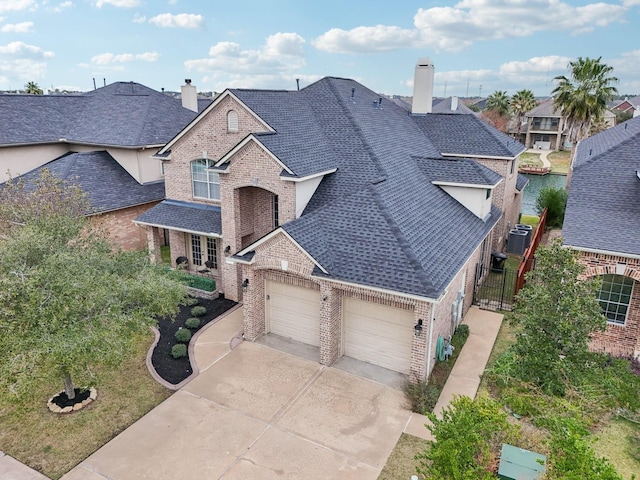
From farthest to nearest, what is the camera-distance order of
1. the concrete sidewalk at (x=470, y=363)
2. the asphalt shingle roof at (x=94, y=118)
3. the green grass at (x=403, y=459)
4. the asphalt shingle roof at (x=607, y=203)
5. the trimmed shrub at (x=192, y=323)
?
the asphalt shingle roof at (x=94, y=118) → the trimmed shrub at (x=192, y=323) → the asphalt shingle roof at (x=607, y=203) → the concrete sidewalk at (x=470, y=363) → the green grass at (x=403, y=459)

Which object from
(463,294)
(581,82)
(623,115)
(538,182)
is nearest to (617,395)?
(463,294)

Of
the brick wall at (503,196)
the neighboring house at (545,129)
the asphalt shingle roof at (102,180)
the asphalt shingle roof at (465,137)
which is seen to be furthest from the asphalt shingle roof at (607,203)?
the neighboring house at (545,129)

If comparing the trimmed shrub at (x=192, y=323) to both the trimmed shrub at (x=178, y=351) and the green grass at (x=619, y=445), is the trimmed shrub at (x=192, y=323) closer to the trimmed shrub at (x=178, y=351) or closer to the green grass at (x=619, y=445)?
the trimmed shrub at (x=178, y=351)

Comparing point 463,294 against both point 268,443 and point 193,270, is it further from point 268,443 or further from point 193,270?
point 193,270

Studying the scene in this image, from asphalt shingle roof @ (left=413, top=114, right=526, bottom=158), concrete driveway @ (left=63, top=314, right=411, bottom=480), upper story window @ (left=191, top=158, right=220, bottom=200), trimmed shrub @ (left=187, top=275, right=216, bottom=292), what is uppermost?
asphalt shingle roof @ (left=413, top=114, right=526, bottom=158)

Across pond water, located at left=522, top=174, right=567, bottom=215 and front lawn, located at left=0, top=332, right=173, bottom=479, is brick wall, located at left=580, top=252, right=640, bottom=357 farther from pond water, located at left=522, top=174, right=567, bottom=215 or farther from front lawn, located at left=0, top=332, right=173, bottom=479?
pond water, located at left=522, top=174, right=567, bottom=215

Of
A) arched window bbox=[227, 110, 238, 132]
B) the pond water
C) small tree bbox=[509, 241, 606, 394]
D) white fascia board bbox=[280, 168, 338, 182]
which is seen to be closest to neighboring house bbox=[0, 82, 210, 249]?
arched window bbox=[227, 110, 238, 132]
